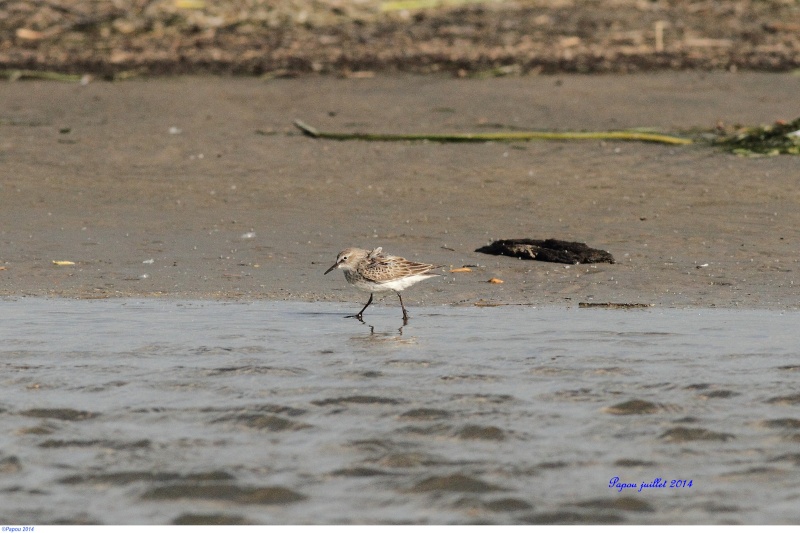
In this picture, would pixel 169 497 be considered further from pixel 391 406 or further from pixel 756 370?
pixel 756 370

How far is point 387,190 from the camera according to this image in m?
12.7

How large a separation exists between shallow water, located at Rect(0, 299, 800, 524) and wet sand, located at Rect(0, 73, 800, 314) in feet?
2.76

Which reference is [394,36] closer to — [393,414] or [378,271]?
[378,271]

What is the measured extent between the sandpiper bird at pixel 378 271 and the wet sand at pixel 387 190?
424 millimetres

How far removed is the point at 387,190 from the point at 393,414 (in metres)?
5.94

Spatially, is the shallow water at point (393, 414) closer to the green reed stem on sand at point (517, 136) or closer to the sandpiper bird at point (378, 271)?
the sandpiper bird at point (378, 271)

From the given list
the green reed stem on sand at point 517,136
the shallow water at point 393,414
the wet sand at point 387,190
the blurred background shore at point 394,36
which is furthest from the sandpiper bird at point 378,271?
the blurred background shore at point 394,36

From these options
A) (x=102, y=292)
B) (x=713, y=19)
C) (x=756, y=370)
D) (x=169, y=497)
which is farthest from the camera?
(x=713, y=19)

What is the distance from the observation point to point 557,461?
243 inches

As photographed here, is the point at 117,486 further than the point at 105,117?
No

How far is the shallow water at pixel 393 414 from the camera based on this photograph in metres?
5.73

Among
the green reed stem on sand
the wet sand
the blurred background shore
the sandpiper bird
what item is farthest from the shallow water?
the blurred background shore

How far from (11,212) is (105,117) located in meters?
3.65

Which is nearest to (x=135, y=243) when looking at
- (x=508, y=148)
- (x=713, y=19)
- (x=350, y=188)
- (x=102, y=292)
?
(x=102, y=292)
